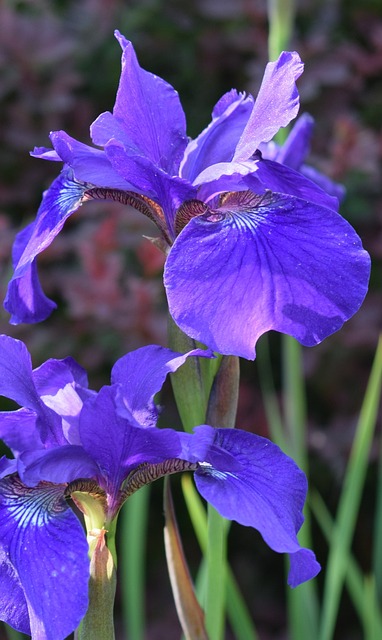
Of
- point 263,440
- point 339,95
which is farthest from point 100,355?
point 263,440

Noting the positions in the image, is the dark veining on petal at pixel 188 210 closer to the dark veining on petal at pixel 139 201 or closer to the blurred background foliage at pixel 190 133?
the dark veining on petal at pixel 139 201

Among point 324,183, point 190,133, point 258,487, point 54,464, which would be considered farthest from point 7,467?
point 190,133

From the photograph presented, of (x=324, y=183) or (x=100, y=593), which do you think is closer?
(x=100, y=593)

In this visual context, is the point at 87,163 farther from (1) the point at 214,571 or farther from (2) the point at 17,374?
(1) the point at 214,571

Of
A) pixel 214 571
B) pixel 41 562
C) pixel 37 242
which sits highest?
pixel 37 242

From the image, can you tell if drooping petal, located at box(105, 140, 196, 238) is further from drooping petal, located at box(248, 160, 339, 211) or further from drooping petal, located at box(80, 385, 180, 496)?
drooping petal, located at box(80, 385, 180, 496)

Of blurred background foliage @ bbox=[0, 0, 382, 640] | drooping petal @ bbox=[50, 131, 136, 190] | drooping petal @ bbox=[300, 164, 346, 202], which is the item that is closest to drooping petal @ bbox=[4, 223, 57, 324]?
drooping petal @ bbox=[50, 131, 136, 190]
